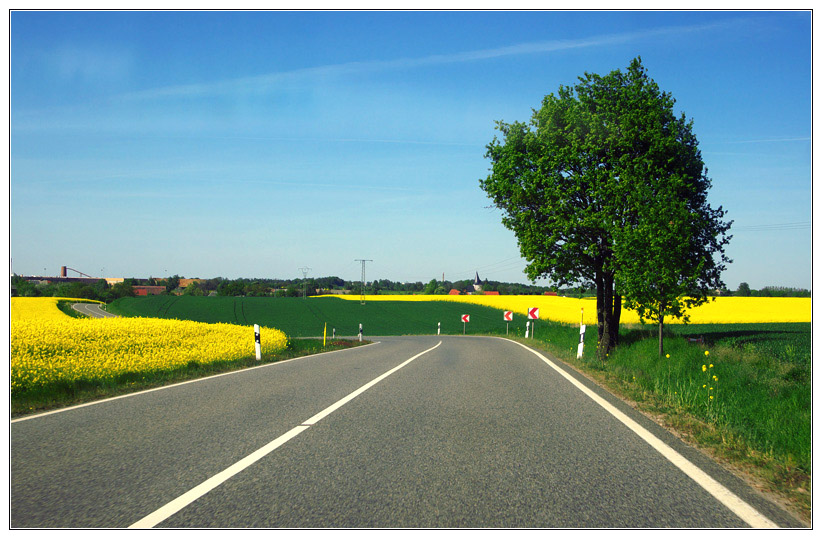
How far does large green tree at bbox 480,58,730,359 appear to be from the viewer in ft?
55.7

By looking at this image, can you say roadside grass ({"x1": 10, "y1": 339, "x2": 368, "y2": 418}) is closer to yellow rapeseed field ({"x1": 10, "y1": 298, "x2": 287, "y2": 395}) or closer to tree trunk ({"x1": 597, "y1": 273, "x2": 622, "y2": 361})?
yellow rapeseed field ({"x1": 10, "y1": 298, "x2": 287, "y2": 395})

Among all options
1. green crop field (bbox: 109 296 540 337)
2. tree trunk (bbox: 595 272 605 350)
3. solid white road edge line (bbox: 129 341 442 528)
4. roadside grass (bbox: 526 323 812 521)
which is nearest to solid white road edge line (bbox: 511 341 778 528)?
roadside grass (bbox: 526 323 812 521)

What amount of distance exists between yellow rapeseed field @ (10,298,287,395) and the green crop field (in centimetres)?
3257

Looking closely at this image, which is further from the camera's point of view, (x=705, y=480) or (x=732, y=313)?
(x=732, y=313)

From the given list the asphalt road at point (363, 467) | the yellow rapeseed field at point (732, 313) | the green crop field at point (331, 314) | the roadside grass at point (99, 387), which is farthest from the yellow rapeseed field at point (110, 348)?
the green crop field at point (331, 314)

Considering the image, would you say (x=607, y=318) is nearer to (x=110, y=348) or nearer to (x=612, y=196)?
(x=612, y=196)

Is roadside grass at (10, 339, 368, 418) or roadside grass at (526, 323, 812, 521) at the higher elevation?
roadside grass at (526, 323, 812, 521)

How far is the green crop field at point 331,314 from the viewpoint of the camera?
58706 millimetres

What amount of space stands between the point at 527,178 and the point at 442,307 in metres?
61.7

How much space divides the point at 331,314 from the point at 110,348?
58379 millimetres

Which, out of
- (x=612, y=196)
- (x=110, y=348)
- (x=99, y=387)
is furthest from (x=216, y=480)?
(x=612, y=196)

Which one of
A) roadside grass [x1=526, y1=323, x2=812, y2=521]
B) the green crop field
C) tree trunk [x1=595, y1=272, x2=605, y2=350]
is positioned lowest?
the green crop field

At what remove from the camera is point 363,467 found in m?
4.92

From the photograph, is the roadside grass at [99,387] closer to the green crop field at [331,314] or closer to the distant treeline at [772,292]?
the green crop field at [331,314]
